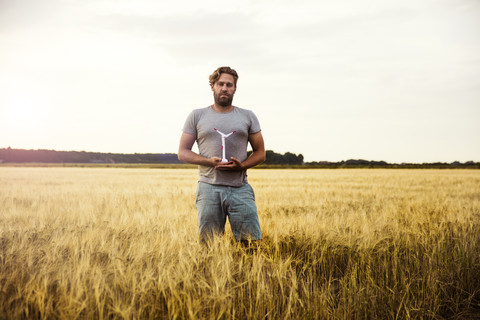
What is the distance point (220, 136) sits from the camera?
3109mm

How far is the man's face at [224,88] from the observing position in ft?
10.1

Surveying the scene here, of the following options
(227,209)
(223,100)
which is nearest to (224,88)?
(223,100)

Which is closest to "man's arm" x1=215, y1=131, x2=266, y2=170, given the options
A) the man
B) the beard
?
the man

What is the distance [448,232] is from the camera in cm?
443

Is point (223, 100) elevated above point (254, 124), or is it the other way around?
point (223, 100)

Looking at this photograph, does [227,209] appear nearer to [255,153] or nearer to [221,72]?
[255,153]

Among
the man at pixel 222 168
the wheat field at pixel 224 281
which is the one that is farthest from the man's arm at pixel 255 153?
the wheat field at pixel 224 281

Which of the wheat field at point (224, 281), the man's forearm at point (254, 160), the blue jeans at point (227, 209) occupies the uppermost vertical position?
the man's forearm at point (254, 160)

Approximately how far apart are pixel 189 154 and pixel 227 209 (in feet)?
2.03

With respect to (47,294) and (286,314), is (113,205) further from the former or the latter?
(286,314)

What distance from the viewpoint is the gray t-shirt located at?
3107mm

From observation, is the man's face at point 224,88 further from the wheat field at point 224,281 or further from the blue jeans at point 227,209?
the wheat field at point 224,281

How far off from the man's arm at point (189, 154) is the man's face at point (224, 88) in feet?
1.52

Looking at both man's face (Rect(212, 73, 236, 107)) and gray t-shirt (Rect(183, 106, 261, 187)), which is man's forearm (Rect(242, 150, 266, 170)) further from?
man's face (Rect(212, 73, 236, 107))
